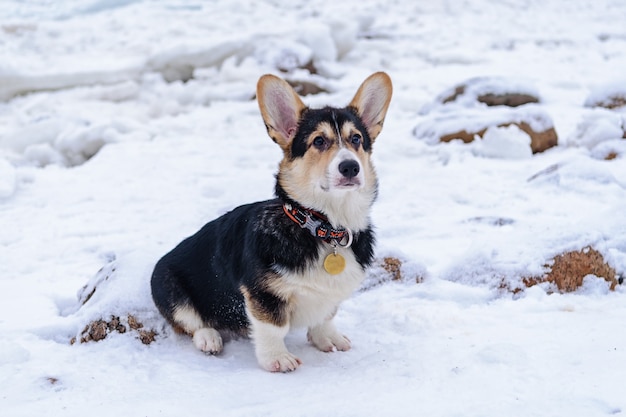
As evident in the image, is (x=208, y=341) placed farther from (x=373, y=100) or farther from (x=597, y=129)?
(x=597, y=129)

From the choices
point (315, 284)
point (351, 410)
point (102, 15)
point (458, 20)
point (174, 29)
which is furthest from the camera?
point (458, 20)

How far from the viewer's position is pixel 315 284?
2.64 m

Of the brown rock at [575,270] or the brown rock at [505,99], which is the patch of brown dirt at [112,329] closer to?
the brown rock at [575,270]

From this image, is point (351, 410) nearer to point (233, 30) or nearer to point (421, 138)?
point (421, 138)

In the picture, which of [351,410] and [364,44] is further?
[364,44]

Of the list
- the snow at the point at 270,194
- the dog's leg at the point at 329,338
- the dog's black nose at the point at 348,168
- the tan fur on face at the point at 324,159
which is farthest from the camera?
the dog's leg at the point at 329,338

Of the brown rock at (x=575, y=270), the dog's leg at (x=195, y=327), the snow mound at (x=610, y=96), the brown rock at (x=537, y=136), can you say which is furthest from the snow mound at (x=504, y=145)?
the dog's leg at (x=195, y=327)

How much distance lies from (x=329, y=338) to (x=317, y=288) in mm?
415

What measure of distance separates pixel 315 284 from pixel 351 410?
591 millimetres

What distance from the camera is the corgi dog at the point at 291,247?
104 inches

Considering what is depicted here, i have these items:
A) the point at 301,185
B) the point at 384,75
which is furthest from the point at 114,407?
the point at 384,75

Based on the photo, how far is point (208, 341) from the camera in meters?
2.91

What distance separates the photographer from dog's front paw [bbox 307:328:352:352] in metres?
2.95

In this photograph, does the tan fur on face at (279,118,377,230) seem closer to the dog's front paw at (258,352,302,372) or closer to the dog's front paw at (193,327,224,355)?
the dog's front paw at (258,352,302,372)
